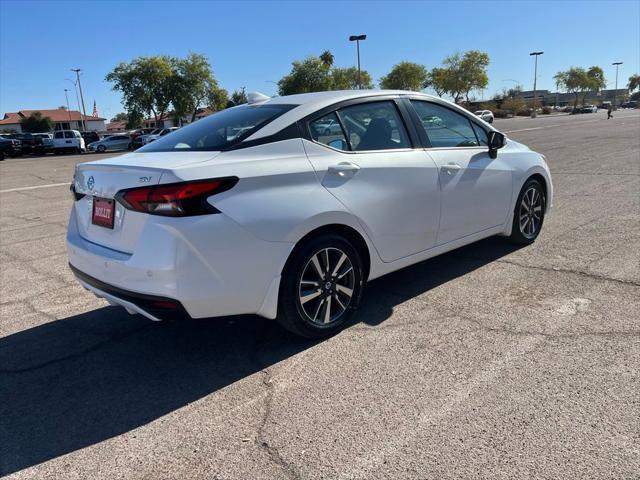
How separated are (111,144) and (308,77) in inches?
1397

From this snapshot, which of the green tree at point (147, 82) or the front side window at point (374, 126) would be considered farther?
the green tree at point (147, 82)

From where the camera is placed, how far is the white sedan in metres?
2.94

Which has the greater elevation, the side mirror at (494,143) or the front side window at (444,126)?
the front side window at (444,126)

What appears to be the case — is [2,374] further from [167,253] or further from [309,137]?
[309,137]

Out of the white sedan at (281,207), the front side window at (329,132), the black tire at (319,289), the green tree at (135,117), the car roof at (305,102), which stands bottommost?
the black tire at (319,289)

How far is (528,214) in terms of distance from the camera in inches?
215

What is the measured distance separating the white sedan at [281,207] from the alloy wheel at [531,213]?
2.97 feet

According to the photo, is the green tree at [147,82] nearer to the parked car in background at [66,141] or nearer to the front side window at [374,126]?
the parked car in background at [66,141]

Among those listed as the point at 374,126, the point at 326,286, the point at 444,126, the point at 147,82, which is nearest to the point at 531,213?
the point at 444,126

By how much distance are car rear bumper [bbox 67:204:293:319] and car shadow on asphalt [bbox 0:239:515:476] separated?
0.33 m

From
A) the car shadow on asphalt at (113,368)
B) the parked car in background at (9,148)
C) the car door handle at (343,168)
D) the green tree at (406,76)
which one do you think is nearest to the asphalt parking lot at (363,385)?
the car shadow on asphalt at (113,368)

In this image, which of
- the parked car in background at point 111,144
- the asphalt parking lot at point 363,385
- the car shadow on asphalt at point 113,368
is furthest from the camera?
the parked car in background at point 111,144

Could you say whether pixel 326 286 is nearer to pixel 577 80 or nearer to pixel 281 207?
pixel 281 207

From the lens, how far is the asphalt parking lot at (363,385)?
7.91ft
